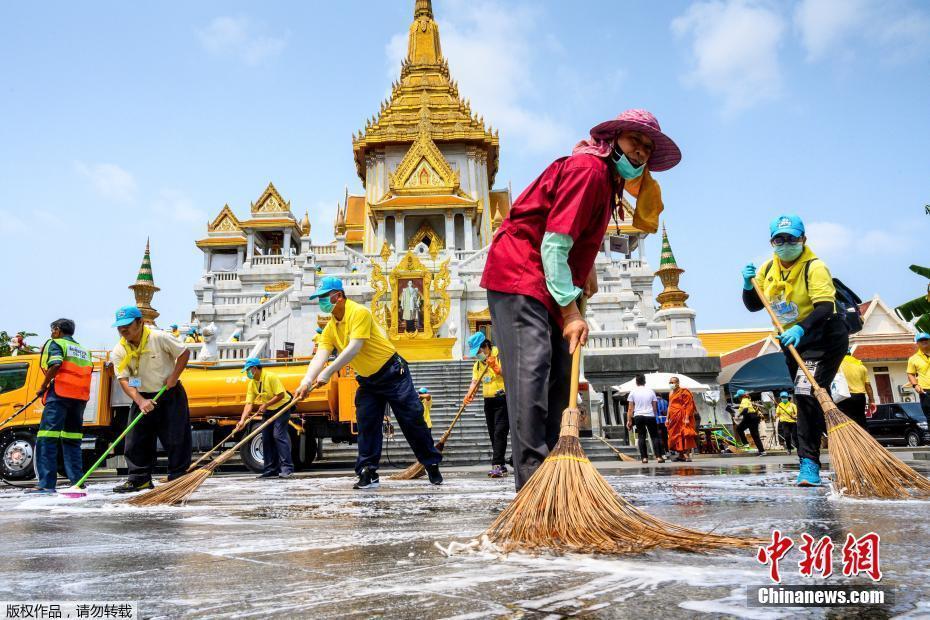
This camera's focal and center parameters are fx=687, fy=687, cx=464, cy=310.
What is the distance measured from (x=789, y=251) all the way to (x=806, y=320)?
499 mm

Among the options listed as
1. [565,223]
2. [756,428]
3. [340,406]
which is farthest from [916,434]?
[565,223]

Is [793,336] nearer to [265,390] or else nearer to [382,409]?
[382,409]

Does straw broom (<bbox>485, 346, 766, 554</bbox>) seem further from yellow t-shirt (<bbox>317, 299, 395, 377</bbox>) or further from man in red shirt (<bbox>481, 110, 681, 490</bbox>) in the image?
yellow t-shirt (<bbox>317, 299, 395, 377</bbox>)

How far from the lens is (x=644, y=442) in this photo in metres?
10.8

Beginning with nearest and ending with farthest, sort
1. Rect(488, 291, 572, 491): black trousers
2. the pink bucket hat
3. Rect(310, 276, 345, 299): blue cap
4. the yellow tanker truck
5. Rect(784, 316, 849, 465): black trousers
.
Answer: Rect(488, 291, 572, 491): black trousers < the pink bucket hat < Rect(784, 316, 849, 465): black trousers < Rect(310, 276, 345, 299): blue cap < the yellow tanker truck

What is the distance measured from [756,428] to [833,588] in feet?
46.5

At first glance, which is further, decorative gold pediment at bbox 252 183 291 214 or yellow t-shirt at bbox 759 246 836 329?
decorative gold pediment at bbox 252 183 291 214

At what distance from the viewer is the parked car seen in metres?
17.5

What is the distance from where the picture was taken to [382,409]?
18.4 ft

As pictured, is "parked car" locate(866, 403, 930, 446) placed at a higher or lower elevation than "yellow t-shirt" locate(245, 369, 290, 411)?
lower

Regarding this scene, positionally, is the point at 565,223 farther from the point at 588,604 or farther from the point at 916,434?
→ the point at 916,434

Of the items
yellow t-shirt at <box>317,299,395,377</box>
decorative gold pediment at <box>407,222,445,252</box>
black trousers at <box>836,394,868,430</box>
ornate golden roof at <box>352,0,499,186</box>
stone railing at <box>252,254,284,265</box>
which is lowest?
black trousers at <box>836,394,868,430</box>

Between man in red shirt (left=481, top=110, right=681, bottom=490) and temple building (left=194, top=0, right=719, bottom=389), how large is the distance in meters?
9.07

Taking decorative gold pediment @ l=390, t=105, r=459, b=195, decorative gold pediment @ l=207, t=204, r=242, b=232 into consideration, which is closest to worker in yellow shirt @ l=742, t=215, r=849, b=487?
decorative gold pediment @ l=390, t=105, r=459, b=195
